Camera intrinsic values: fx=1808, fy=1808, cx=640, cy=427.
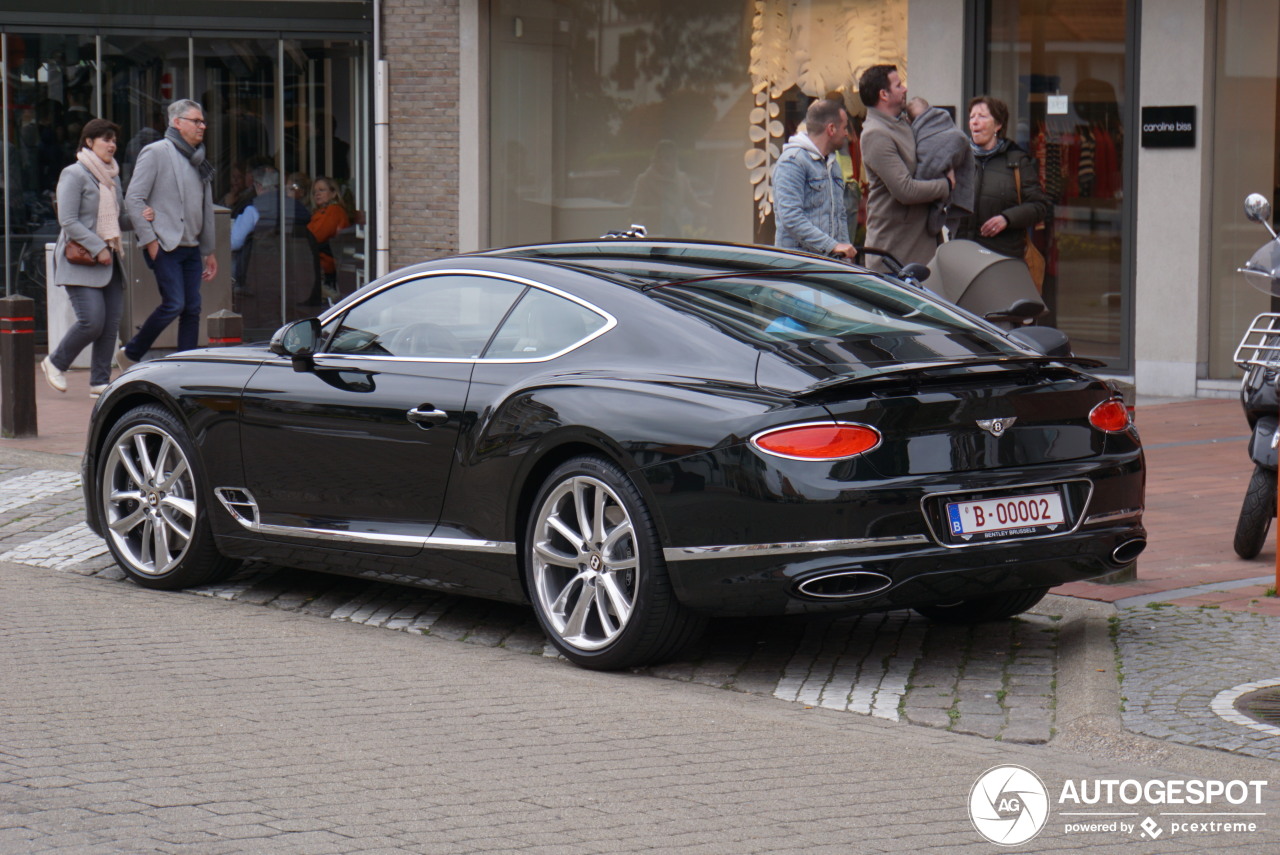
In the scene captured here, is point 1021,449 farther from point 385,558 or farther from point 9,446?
point 9,446

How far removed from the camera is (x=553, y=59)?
1820 cm

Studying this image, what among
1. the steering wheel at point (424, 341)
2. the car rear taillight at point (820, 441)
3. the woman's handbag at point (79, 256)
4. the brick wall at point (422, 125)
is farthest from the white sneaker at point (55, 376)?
the car rear taillight at point (820, 441)

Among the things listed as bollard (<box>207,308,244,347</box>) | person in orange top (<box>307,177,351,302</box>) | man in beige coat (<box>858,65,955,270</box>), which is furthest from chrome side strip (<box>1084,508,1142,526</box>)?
person in orange top (<box>307,177,351,302</box>)

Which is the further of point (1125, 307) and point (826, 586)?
point (1125, 307)

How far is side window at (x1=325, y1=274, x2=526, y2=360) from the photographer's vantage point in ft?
21.9

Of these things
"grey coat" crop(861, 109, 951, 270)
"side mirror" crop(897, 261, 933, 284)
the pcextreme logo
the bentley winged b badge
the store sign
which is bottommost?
the pcextreme logo

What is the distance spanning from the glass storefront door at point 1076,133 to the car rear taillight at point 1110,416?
833 centimetres

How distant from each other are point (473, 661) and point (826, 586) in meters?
1.37

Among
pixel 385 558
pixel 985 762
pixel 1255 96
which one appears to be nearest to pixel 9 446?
pixel 385 558

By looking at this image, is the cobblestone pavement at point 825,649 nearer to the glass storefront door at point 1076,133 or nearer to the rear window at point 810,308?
the rear window at point 810,308

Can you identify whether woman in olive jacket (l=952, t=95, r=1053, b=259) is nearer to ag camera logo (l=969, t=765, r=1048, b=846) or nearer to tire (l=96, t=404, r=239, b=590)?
tire (l=96, t=404, r=239, b=590)

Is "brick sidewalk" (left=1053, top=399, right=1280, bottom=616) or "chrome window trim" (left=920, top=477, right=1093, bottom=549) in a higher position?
"chrome window trim" (left=920, top=477, right=1093, bottom=549)

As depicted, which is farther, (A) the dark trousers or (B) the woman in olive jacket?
(A) the dark trousers

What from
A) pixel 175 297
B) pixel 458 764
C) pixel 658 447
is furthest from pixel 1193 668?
pixel 175 297
